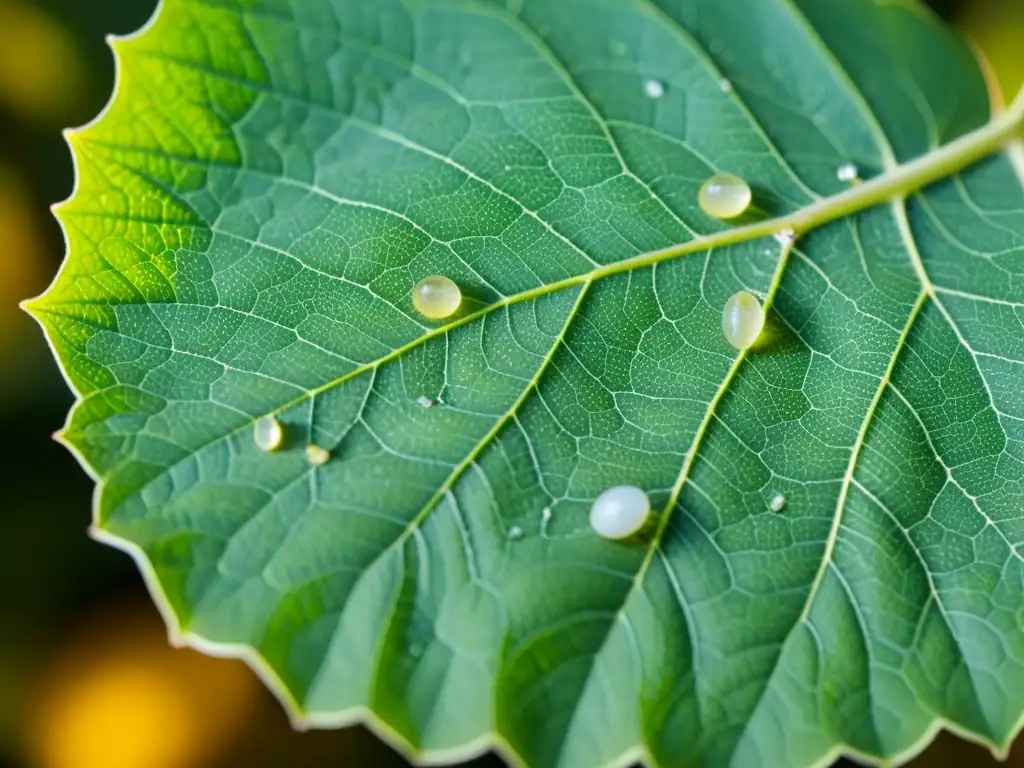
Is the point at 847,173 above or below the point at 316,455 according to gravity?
above

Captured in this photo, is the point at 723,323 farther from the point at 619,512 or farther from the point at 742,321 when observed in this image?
the point at 619,512

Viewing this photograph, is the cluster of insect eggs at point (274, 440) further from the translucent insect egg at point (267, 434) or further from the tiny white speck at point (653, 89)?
the tiny white speck at point (653, 89)

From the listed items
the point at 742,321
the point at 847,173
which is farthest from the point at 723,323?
the point at 847,173

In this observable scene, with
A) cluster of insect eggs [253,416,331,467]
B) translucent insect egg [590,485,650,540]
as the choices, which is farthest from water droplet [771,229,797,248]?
cluster of insect eggs [253,416,331,467]

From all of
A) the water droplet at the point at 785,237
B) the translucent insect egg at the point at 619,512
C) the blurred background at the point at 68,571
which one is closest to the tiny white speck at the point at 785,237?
the water droplet at the point at 785,237

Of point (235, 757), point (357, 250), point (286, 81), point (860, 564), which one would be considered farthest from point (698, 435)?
point (235, 757)

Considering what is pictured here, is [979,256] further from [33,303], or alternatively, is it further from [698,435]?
[33,303]
